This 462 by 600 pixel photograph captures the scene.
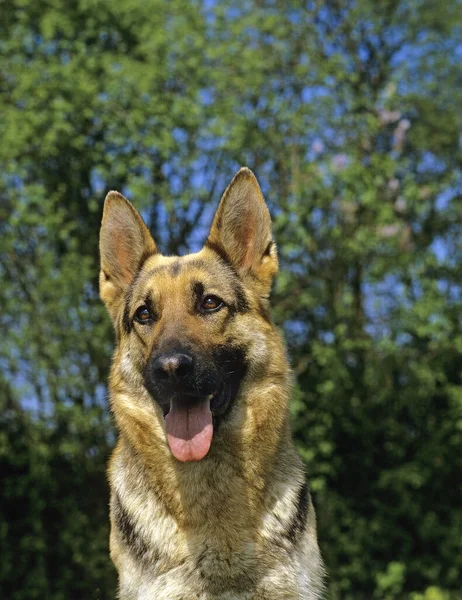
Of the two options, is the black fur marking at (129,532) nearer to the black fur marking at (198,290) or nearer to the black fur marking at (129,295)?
the black fur marking at (129,295)

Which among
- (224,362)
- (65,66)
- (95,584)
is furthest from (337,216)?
(224,362)

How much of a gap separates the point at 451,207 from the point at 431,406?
2.96 metres

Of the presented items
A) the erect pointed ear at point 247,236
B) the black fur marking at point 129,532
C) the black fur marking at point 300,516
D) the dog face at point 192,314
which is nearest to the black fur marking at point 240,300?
the dog face at point 192,314

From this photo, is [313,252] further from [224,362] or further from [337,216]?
[224,362]

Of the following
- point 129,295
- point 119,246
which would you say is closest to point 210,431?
point 129,295

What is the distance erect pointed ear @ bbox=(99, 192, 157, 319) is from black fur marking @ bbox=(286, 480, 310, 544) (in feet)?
4.87

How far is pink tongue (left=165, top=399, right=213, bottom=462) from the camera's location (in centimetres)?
427

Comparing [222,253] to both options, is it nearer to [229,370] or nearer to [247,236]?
[247,236]

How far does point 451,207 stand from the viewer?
43.4ft

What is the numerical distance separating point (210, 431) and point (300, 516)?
635 millimetres

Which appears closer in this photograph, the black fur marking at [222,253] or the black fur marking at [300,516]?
the black fur marking at [300,516]

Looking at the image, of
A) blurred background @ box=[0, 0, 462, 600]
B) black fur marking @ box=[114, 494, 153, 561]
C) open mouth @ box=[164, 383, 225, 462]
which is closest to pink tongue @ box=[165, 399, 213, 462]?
open mouth @ box=[164, 383, 225, 462]

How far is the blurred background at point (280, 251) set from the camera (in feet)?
37.4

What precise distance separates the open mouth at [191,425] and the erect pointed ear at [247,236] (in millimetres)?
851
